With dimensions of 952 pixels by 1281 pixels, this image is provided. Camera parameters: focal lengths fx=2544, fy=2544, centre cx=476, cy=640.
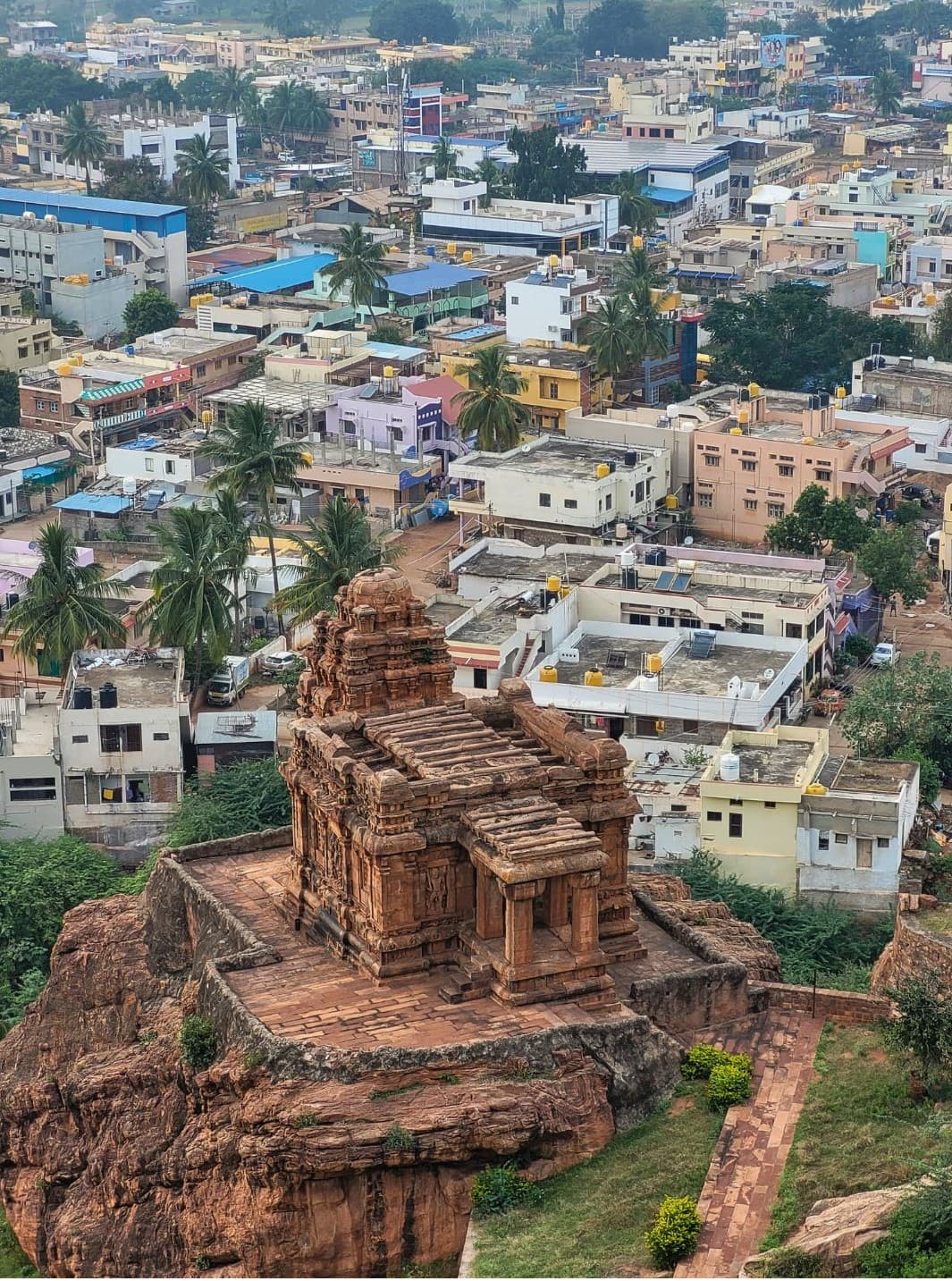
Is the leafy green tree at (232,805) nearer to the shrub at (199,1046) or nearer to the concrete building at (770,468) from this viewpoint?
the shrub at (199,1046)

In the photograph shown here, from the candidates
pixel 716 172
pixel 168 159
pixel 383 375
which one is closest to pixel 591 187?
pixel 716 172

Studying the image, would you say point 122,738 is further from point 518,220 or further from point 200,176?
point 200,176

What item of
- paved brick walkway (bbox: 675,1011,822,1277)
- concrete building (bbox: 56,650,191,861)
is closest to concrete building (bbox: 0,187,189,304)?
concrete building (bbox: 56,650,191,861)

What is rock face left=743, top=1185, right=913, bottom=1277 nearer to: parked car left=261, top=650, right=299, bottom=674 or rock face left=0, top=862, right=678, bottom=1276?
rock face left=0, top=862, right=678, bottom=1276

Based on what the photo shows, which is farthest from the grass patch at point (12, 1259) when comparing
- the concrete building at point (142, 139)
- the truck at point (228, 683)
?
the concrete building at point (142, 139)

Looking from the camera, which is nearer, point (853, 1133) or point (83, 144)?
point (853, 1133)

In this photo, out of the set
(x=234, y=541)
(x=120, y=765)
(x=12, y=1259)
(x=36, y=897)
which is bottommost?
(x=12, y=1259)

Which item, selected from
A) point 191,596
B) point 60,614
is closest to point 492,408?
point 191,596
